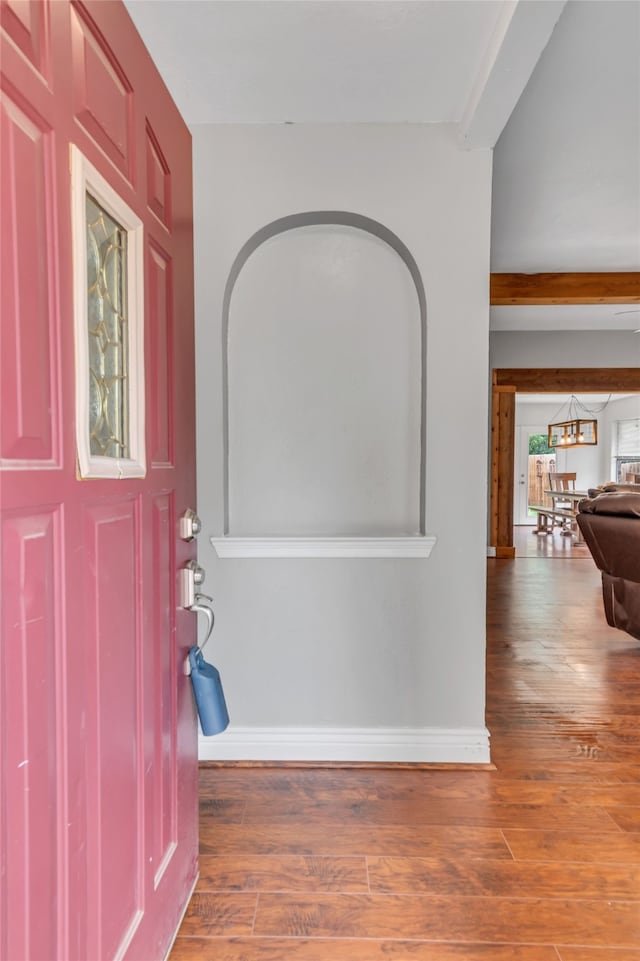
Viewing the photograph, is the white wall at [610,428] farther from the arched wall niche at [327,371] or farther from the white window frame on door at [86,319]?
the white window frame on door at [86,319]

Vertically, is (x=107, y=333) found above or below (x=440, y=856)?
above

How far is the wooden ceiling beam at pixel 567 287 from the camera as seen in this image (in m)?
4.22

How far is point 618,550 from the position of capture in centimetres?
338

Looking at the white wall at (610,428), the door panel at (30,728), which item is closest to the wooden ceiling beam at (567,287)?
the door panel at (30,728)

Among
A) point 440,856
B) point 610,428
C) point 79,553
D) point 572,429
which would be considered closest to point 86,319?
point 79,553

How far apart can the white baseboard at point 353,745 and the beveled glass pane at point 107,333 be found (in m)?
1.47

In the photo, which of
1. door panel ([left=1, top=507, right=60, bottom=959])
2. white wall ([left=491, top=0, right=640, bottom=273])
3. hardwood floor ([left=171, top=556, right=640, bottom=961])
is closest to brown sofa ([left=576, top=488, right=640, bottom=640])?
hardwood floor ([left=171, top=556, right=640, bottom=961])

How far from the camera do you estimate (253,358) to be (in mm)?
2121

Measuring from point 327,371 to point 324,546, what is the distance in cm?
70

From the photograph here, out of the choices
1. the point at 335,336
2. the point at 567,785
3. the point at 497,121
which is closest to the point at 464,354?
the point at 335,336

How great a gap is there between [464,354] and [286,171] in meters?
0.95

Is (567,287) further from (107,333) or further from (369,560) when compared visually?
(107,333)

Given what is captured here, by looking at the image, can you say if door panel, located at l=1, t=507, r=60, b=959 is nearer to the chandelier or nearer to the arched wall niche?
the arched wall niche

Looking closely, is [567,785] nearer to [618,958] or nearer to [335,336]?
[618,958]
